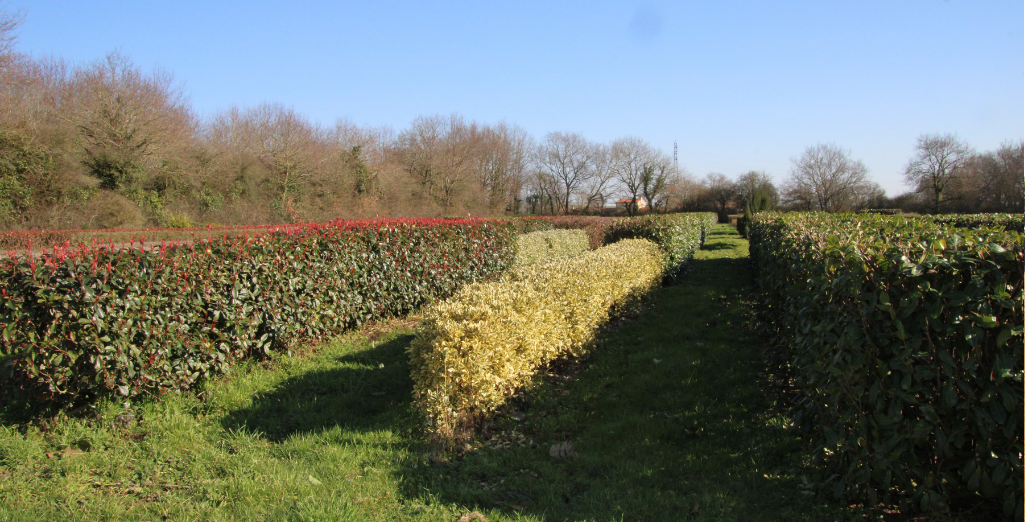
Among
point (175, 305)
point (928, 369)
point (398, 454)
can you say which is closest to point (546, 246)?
point (175, 305)

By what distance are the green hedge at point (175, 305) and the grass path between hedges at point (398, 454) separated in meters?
0.33

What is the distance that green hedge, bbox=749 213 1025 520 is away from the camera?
83.0 inches

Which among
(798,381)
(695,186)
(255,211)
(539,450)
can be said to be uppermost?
(695,186)

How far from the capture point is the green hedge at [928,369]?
83.0 inches

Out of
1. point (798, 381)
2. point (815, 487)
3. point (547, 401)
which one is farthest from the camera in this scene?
point (547, 401)

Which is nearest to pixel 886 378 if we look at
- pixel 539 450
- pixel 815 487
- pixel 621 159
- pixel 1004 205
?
pixel 815 487

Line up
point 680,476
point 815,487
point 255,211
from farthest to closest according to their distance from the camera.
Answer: point 255,211 → point 680,476 → point 815,487

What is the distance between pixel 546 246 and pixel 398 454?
10.5m

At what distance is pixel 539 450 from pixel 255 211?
27158mm

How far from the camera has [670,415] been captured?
14.3 ft

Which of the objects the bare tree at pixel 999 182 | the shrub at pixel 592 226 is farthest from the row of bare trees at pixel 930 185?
the shrub at pixel 592 226

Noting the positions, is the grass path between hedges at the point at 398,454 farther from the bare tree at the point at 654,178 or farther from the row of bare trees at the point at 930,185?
the bare tree at the point at 654,178

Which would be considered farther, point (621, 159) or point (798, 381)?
point (621, 159)

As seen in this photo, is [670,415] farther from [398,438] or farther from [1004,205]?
[1004,205]
